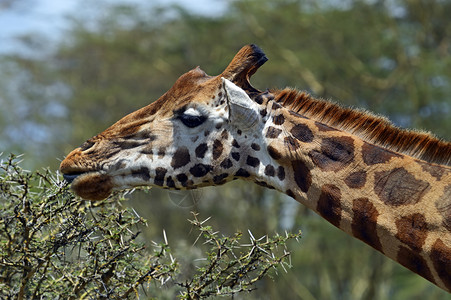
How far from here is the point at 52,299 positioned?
18.9ft

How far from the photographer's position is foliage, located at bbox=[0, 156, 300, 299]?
5.48 metres

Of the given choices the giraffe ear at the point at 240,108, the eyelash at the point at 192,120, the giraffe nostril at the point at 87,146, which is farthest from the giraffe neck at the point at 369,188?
the giraffe nostril at the point at 87,146

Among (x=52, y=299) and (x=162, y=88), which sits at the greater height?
(x=52, y=299)

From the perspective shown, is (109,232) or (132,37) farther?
(132,37)

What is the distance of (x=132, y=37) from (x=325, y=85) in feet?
28.4

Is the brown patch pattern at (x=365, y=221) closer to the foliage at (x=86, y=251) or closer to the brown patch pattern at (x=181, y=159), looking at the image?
the foliage at (x=86, y=251)

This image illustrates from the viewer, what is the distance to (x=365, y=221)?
4.98 meters

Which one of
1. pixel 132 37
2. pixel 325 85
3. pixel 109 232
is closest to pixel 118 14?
pixel 132 37

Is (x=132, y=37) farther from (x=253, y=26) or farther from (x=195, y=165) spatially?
(x=195, y=165)

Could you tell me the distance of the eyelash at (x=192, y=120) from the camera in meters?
5.60

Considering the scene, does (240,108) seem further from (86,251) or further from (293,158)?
(86,251)

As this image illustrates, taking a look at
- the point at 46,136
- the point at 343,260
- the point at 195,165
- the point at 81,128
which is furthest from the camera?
the point at 46,136

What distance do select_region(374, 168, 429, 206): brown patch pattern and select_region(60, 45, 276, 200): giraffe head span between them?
0.96 m

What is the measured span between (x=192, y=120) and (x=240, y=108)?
Result: 1.38 ft
